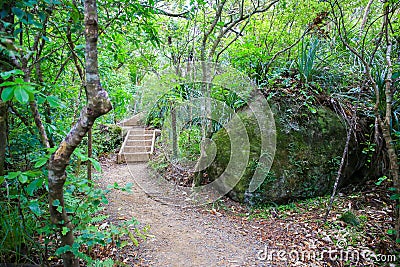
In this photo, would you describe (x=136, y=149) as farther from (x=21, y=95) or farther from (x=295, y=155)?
(x=21, y=95)

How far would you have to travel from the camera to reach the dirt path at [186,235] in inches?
89.2

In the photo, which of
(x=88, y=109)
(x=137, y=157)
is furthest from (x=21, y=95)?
(x=137, y=157)

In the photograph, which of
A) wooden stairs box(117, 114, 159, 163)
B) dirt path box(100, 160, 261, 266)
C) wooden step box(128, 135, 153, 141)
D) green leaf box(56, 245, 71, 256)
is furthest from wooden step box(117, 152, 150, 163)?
green leaf box(56, 245, 71, 256)

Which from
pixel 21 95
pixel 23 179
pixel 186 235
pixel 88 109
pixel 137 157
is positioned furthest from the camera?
pixel 137 157

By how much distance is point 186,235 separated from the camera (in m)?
2.67

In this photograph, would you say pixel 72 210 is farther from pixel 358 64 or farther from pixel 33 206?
pixel 358 64

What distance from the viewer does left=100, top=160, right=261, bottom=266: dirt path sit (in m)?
2.27

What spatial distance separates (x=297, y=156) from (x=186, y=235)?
1719mm

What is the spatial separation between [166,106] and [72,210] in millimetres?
2924

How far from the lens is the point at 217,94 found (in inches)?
163

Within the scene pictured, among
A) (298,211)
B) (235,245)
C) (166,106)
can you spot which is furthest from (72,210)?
(166,106)

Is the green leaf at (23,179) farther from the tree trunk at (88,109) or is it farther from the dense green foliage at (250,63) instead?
the dense green foliage at (250,63)

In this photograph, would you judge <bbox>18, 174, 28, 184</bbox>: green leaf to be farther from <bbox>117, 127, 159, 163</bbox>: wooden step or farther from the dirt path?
<bbox>117, 127, 159, 163</bbox>: wooden step

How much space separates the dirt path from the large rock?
58 centimetres
